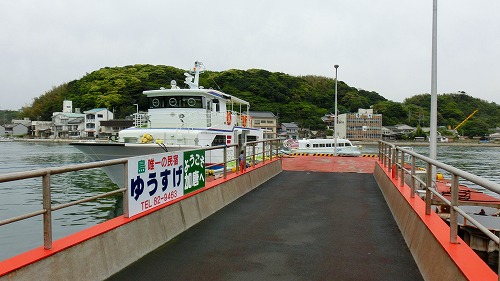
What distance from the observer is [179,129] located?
1720 centimetres

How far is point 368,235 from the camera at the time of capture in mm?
6102

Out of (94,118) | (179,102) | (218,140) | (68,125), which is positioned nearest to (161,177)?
(218,140)

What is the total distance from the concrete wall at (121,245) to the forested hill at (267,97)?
274 ft

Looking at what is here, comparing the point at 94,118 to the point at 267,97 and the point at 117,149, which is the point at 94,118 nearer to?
the point at 267,97

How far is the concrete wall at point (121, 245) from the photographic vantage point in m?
3.51

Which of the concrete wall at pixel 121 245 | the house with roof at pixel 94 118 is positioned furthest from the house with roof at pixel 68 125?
the concrete wall at pixel 121 245

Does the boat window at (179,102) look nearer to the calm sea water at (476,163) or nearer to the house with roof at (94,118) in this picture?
the calm sea water at (476,163)

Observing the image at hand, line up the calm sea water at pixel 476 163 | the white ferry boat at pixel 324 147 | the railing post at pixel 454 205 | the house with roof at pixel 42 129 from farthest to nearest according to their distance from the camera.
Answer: the house with roof at pixel 42 129 < the white ferry boat at pixel 324 147 < the calm sea water at pixel 476 163 < the railing post at pixel 454 205

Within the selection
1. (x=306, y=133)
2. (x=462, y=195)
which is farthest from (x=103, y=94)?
(x=462, y=195)

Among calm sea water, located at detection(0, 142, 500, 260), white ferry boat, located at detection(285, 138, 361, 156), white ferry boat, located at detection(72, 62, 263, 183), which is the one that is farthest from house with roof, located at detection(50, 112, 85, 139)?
white ferry boat, located at detection(72, 62, 263, 183)

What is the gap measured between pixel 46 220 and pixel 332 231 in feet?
14.0

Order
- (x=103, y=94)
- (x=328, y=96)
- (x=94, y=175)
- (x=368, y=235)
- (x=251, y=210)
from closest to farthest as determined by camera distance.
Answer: (x=368, y=235)
(x=251, y=210)
(x=94, y=175)
(x=103, y=94)
(x=328, y=96)

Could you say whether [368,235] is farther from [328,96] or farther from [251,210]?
[328,96]

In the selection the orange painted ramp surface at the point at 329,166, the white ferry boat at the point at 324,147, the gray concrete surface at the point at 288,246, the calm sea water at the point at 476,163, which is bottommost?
the calm sea water at the point at 476,163
